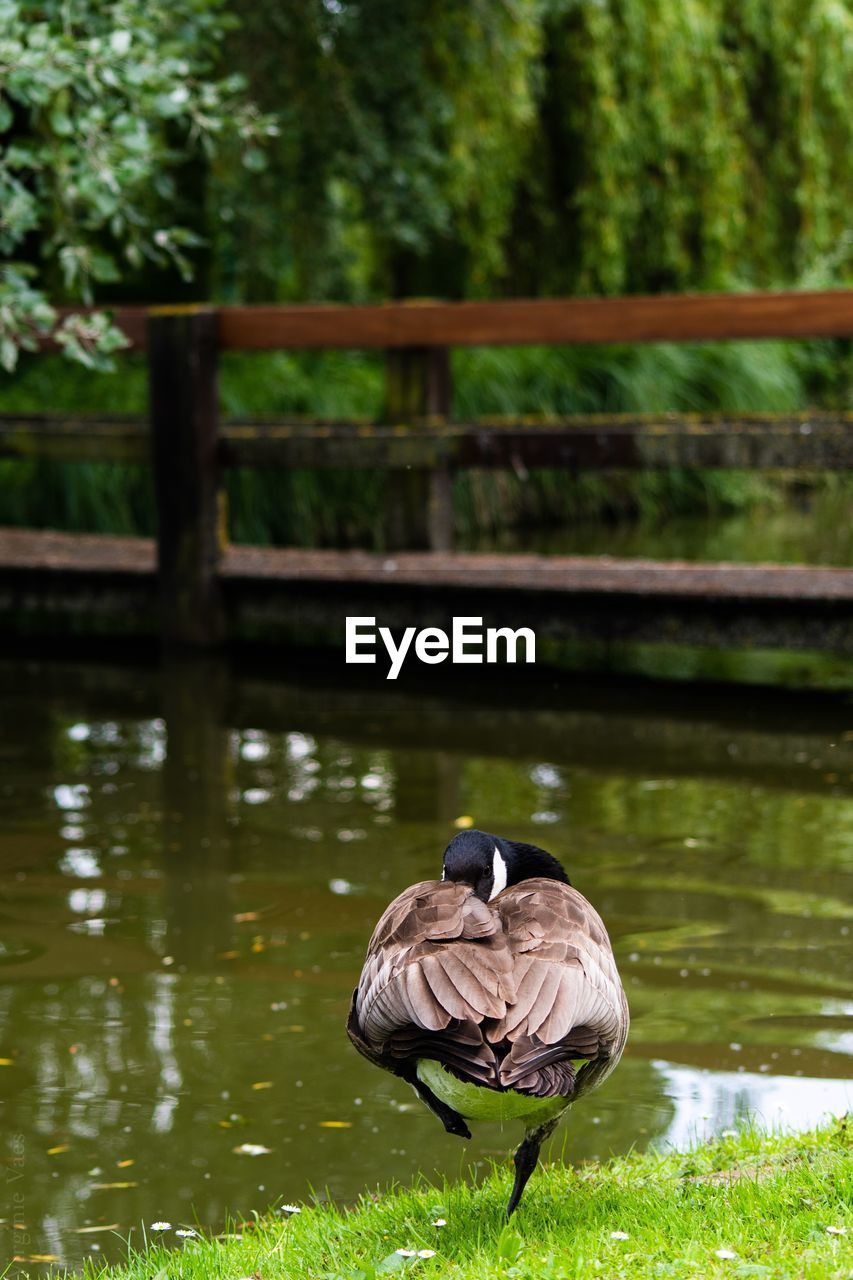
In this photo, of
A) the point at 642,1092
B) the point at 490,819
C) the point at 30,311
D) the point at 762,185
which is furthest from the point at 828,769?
the point at 762,185

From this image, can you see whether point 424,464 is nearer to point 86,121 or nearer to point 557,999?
point 86,121

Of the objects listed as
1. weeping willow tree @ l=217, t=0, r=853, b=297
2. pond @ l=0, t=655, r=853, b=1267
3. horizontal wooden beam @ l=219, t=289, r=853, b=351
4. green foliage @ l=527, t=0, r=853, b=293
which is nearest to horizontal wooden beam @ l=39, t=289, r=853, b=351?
horizontal wooden beam @ l=219, t=289, r=853, b=351

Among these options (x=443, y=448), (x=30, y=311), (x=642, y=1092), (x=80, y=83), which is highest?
Result: (x=80, y=83)

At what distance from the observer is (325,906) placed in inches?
212

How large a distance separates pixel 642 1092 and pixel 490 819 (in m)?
2.21

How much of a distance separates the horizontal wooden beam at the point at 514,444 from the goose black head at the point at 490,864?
4.36 m

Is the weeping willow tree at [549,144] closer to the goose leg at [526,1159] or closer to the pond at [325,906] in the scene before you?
the pond at [325,906]

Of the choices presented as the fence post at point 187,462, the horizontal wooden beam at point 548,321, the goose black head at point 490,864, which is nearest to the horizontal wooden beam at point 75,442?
the fence post at point 187,462

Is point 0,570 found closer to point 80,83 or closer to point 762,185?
point 80,83

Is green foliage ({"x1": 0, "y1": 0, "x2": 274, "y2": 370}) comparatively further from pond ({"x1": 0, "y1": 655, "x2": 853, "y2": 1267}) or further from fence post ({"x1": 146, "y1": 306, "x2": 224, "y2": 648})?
pond ({"x1": 0, "y1": 655, "x2": 853, "y2": 1267})

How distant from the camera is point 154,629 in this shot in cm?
1037

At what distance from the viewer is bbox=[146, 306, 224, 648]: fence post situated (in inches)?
350

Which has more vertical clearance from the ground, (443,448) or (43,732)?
(443,448)

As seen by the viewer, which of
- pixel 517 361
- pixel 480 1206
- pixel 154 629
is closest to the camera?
pixel 480 1206
